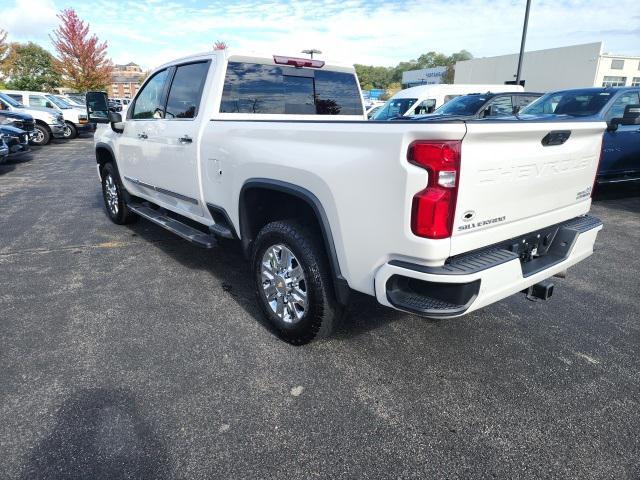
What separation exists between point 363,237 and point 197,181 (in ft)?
6.48

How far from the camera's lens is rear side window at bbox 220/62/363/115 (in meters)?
3.78

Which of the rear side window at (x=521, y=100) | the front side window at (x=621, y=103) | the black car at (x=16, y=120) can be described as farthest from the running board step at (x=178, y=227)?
the black car at (x=16, y=120)

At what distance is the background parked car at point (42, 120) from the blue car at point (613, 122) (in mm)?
16137

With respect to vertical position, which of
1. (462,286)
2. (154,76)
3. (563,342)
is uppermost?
(154,76)

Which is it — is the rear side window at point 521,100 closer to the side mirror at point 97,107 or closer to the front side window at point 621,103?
the front side window at point 621,103

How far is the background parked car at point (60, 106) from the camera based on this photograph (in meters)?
17.7

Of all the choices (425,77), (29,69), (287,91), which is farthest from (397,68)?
(287,91)

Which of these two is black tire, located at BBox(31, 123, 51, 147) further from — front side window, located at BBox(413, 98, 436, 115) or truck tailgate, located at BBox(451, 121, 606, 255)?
truck tailgate, located at BBox(451, 121, 606, 255)

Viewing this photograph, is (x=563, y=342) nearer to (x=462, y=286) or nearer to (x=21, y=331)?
(x=462, y=286)

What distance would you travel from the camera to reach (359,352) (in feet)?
9.95

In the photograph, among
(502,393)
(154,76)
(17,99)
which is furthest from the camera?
(17,99)

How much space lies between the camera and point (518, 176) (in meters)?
2.37

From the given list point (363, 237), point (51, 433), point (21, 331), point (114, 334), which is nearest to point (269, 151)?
point (363, 237)

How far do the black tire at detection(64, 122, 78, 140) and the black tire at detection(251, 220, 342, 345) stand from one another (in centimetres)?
1804
